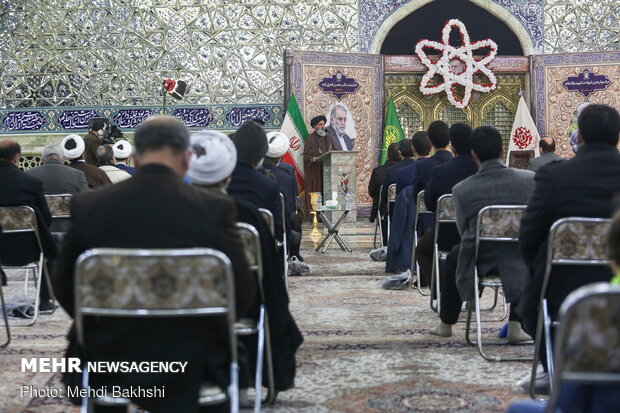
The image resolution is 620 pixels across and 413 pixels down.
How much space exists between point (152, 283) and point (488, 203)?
87.8 inches

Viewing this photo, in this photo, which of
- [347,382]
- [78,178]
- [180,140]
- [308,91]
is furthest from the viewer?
[308,91]

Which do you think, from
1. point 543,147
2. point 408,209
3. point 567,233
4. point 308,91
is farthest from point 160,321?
point 308,91

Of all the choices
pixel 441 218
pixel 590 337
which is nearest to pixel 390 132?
pixel 441 218

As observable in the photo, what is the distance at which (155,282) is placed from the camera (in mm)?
1976

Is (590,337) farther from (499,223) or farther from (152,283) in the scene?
(499,223)

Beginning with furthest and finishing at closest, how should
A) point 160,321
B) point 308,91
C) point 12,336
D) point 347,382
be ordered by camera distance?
point 308,91, point 12,336, point 347,382, point 160,321

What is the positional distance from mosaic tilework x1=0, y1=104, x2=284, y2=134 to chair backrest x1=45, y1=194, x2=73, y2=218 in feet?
22.0

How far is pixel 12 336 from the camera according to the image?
4.46m

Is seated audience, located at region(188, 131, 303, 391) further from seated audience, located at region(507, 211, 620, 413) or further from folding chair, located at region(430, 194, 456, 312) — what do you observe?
folding chair, located at region(430, 194, 456, 312)

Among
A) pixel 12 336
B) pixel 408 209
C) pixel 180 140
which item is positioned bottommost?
pixel 12 336

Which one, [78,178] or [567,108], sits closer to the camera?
[78,178]

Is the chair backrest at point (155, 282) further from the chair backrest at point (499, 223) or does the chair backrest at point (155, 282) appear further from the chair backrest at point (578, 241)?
the chair backrest at point (499, 223)

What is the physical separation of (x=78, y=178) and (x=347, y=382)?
9.77 feet

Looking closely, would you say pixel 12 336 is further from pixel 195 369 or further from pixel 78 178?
pixel 195 369
